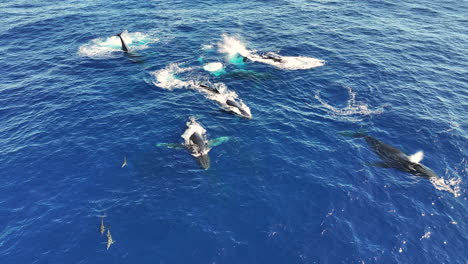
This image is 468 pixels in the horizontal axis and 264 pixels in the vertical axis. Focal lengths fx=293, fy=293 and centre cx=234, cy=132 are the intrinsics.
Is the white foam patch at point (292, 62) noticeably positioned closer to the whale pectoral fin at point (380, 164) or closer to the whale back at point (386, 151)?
the whale back at point (386, 151)

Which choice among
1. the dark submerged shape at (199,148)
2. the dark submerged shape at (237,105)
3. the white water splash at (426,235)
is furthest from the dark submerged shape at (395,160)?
the dark submerged shape at (199,148)

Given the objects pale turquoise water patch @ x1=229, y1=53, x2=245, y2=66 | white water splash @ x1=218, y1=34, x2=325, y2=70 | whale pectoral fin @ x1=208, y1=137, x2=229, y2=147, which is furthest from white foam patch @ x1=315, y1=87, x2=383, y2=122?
pale turquoise water patch @ x1=229, y1=53, x2=245, y2=66

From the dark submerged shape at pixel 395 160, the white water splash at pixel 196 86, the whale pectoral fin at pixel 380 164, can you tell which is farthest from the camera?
the white water splash at pixel 196 86

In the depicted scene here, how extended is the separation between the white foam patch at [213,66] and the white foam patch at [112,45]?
17450 millimetres

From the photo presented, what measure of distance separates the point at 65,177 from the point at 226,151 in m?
20.2

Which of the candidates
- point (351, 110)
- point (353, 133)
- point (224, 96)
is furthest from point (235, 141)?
point (351, 110)

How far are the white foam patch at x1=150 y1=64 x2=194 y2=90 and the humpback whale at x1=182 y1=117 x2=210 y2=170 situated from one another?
1191cm

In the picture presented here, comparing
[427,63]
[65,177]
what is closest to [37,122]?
[65,177]

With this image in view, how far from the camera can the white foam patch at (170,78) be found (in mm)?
52500

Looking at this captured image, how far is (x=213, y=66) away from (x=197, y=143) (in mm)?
23054

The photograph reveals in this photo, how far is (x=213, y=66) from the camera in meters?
57.4

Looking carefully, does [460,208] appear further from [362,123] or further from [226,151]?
[226,151]

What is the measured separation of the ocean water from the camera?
96.1 ft

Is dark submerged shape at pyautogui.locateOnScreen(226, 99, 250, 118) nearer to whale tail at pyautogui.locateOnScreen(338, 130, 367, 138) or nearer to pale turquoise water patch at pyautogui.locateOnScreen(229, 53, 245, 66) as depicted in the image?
whale tail at pyautogui.locateOnScreen(338, 130, 367, 138)
